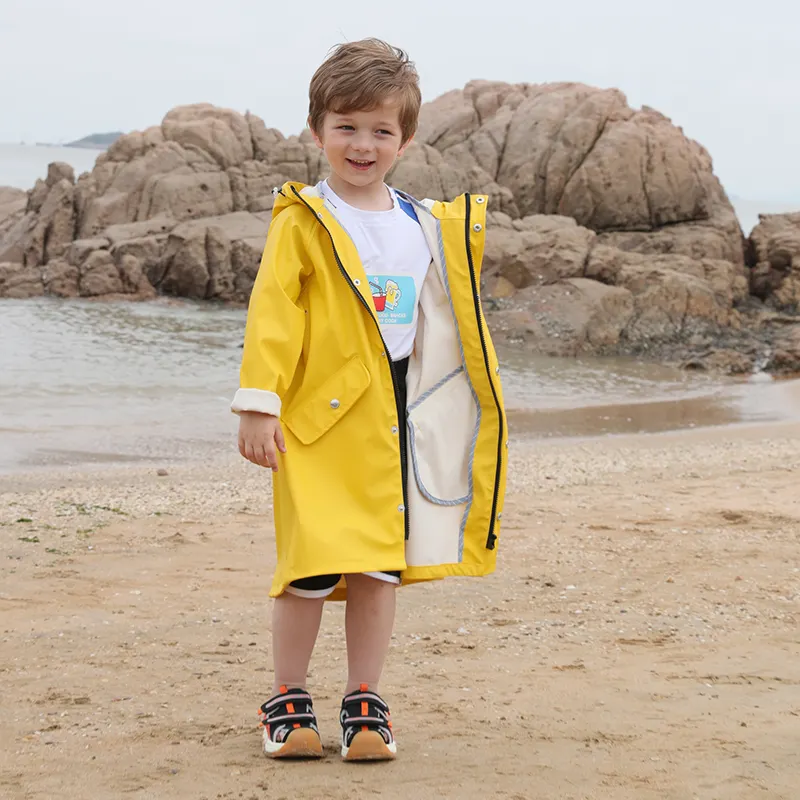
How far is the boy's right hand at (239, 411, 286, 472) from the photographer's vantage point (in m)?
2.69

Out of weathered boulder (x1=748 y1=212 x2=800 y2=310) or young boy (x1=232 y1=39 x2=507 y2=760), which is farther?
weathered boulder (x1=748 y1=212 x2=800 y2=310)

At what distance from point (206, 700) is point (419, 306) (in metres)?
1.32

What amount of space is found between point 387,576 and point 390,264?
80 cm

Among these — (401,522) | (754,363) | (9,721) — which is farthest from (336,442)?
(754,363)

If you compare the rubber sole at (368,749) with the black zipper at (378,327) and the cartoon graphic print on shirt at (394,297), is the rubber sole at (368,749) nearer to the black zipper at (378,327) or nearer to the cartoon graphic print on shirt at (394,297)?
the black zipper at (378,327)

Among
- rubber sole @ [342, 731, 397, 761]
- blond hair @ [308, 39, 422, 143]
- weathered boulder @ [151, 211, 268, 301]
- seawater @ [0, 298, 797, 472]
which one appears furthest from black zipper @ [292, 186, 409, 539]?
weathered boulder @ [151, 211, 268, 301]

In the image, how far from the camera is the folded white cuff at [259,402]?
2672 millimetres

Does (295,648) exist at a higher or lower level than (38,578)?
higher

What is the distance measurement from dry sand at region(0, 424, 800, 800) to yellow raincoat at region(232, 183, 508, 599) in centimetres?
49

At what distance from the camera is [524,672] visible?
142 inches

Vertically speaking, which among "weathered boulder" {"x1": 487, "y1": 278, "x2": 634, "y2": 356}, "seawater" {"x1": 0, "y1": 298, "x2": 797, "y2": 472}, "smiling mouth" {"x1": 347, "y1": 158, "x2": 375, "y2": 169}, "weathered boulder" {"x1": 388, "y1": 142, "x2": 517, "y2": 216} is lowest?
"seawater" {"x1": 0, "y1": 298, "x2": 797, "y2": 472}

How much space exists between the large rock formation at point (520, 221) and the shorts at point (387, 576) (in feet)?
55.0

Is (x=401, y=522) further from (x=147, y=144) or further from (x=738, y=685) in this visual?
(x=147, y=144)

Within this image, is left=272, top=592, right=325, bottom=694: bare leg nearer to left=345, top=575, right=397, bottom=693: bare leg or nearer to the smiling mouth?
left=345, top=575, right=397, bottom=693: bare leg
